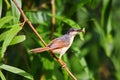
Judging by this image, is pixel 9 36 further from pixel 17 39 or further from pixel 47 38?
pixel 47 38

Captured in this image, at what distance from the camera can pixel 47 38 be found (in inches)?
57.6

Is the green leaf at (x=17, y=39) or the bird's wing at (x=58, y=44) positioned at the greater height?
the bird's wing at (x=58, y=44)

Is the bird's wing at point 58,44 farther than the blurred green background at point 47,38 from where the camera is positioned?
No

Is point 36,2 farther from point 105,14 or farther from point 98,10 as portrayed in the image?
point 98,10

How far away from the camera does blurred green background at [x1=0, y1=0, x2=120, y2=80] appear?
4.00 ft

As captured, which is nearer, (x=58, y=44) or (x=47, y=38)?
(x=58, y=44)

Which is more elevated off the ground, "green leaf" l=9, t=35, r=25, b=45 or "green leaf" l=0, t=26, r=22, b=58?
"green leaf" l=0, t=26, r=22, b=58

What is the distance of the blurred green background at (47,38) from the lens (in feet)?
4.00

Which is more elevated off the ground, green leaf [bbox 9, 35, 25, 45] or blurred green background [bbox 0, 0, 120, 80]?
green leaf [bbox 9, 35, 25, 45]

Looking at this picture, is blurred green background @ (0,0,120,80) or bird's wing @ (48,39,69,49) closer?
bird's wing @ (48,39,69,49)

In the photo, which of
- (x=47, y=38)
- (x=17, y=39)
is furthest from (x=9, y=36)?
(x=47, y=38)

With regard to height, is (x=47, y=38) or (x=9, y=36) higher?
(x=9, y=36)

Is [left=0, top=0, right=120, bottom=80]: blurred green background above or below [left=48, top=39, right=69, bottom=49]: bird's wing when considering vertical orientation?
below

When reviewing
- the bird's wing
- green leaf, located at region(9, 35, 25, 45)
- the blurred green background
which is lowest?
the blurred green background
